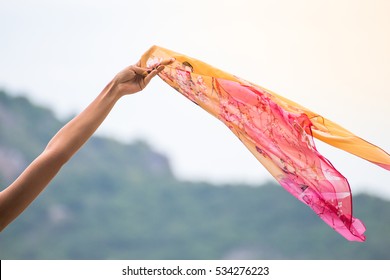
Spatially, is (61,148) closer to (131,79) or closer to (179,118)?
(131,79)

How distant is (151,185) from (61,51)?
1675 millimetres

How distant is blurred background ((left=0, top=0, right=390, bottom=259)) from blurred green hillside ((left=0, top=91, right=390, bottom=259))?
0.4 inches

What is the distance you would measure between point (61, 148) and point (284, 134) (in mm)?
759

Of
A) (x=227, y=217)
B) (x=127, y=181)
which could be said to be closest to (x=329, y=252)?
(x=227, y=217)

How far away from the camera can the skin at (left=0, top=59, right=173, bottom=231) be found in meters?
1.26

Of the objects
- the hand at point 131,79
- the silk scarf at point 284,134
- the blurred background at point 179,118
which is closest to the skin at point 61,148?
the hand at point 131,79

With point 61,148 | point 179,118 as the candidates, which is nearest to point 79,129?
point 61,148

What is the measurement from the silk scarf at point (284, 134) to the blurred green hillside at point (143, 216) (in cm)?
415

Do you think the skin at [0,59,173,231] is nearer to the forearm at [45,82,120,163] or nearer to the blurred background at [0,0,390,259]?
the forearm at [45,82,120,163]

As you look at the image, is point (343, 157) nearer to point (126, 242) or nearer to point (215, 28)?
point (215, 28)

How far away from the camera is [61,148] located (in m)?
1.37

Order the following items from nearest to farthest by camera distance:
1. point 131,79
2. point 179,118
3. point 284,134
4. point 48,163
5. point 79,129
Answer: point 48,163, point 79,129, point 131,79, point 284,134, point 179,118

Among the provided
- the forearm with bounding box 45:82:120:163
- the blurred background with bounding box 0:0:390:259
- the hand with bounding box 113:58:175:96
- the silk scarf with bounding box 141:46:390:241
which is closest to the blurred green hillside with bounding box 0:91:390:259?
the blurred background with bounding box 0:0:390:259

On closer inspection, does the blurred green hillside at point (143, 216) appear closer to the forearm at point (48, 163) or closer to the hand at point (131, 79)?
the hand at point (131, 79)
